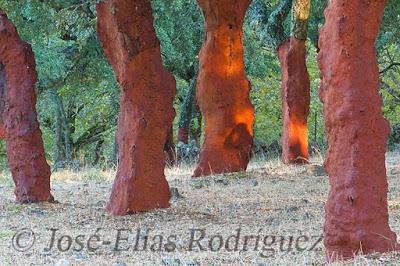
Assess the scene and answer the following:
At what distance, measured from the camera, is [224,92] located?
11.9m

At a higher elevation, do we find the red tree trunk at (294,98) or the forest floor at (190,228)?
the red tree trunk at (294,98)

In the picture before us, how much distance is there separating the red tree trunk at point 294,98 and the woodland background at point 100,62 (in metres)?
1.32

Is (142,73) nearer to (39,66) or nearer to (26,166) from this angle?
(26,166)

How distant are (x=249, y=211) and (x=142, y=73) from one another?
6.24 ft

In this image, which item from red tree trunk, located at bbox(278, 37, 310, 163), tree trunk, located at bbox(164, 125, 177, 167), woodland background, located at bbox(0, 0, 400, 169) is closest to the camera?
woodland background, located at bbox(0, 0, 400, 169)

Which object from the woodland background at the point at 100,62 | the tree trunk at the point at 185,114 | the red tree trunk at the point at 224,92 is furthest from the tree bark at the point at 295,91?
the tree trunk at the point at 185,114

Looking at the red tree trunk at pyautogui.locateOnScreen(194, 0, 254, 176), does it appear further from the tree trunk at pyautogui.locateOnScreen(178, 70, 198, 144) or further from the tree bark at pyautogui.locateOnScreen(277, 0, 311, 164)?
the tree trunk at pyautogui.locateOnScreen(178, 70, 198, 144)

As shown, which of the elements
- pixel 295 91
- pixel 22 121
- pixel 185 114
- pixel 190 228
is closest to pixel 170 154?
pixel 185 114

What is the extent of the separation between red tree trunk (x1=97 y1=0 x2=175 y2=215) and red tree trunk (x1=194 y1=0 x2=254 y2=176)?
13.0ft

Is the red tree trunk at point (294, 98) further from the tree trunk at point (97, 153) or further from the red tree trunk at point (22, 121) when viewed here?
the tree trunk at point (97, 153)

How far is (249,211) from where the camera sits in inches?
306

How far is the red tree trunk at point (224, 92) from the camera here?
38.5ft

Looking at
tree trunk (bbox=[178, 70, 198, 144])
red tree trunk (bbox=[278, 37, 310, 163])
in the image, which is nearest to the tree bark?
red tree trunk (bbox=[278, 37, 310, 163])

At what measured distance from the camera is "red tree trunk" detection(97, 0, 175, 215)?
7.68m
